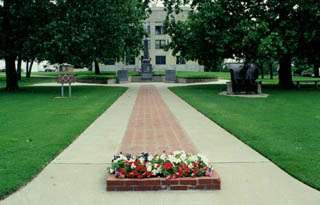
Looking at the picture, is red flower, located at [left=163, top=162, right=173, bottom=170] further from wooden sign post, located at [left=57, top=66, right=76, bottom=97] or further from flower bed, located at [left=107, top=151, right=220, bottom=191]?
wooden sign post, located at [left=57, top=66, right=76, bottom=97]

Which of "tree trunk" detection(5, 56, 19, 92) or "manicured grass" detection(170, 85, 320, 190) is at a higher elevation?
"tree trunk" detection(5, 56, 19, 92)

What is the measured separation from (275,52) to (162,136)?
16.1 m

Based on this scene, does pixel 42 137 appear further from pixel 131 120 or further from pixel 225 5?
pixel 225 5

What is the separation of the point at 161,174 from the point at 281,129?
618cm

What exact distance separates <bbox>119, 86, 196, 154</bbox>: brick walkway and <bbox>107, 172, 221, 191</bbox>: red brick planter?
2.48m

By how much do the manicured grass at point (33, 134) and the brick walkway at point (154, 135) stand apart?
1203mm

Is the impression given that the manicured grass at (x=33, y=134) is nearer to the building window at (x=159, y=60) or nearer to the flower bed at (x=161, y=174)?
the flower bed at (x=161, y=174)

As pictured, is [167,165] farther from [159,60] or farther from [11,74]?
[159,60]

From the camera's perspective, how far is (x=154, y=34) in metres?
90.4

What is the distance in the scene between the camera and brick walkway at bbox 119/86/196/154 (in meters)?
9.47

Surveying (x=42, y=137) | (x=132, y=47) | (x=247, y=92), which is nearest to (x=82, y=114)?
(x=42, y=137)

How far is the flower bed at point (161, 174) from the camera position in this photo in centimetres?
655

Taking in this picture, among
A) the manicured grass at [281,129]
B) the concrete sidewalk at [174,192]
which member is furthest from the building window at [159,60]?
the concrete sidewalk at [174,192]

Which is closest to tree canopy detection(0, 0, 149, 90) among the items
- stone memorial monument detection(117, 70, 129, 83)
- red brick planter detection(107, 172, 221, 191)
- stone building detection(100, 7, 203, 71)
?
stone memorial monument detection(117, 70, 129, 83)
